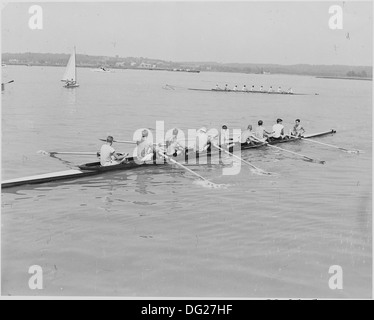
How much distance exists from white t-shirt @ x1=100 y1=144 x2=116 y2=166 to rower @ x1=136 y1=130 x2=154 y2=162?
85 cm

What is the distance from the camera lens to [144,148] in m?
11.3

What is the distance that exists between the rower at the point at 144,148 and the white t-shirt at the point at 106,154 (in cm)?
85

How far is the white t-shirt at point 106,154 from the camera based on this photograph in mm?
10486

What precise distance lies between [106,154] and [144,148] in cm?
109

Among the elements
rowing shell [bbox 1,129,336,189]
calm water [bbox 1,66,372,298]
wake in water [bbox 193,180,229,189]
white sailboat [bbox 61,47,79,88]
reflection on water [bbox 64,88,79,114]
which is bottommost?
calm water [bbox 1,66,372,298]

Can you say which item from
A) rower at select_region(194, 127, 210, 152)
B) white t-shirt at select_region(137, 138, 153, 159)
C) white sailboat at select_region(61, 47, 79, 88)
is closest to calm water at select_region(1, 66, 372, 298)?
white t-shirt at select_region(137, 138, 153, 159)

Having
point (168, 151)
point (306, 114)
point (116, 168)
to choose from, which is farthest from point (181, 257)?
point (306, 114)

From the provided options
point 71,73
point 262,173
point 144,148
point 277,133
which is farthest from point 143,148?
point 71,73

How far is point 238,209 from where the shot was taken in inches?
354

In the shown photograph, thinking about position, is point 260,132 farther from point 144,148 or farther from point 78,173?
point 78,173

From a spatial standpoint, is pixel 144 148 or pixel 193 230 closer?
pixel 193 230

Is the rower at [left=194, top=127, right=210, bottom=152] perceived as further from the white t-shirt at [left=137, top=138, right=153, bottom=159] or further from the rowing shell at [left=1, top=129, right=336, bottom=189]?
the white t-shirt at [left=137, top=138, right=153, bottom=159]

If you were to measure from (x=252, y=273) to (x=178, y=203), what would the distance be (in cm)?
314

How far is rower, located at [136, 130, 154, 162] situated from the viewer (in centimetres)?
1113
